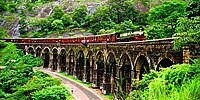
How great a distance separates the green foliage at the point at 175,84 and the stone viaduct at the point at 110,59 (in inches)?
46.1

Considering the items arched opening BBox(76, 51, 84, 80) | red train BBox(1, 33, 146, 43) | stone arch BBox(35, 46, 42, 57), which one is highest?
red train BBox(1, 33, 146, 43)

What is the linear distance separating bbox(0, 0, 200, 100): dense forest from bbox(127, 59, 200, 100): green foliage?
0.03 meters

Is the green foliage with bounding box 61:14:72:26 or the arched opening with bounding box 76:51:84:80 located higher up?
the green foliage with bounding box 61:14:72:26

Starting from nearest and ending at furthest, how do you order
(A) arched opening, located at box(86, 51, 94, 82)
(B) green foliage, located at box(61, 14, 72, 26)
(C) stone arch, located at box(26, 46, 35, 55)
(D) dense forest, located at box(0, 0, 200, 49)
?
(A) arched opening, located at box(86, 51, 94, 82) < (C) stone arch, located at box(26, 46, 35, 55) < (D) dense forest, located at box(0, 0, 200, 49) < (B) green foliage, located at box(61, 14, 72, 26)

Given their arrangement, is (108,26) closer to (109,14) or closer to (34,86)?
(109,14)

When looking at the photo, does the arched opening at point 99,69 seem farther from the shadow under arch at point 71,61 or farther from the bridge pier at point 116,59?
the shadow under arch at point 71,61

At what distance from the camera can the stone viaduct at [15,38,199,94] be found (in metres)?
18.6

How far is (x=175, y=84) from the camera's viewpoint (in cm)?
891

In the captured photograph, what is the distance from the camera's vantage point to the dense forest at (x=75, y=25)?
37.1 ft

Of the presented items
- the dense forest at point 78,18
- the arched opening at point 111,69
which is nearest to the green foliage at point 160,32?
the arched opening at point 111,69

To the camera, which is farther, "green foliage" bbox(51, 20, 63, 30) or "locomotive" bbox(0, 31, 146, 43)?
"green foliage" bbox(51, 20, 63, 30)

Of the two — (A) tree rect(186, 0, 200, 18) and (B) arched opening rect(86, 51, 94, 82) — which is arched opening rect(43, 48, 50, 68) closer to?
(B) arched opening rect(86, 51, 94, 82)

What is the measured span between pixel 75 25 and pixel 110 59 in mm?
38429

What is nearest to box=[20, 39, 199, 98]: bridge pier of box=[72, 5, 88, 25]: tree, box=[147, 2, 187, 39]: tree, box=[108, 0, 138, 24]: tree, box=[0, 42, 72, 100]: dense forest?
box=[0, 42, 72, 100]: dense forest
